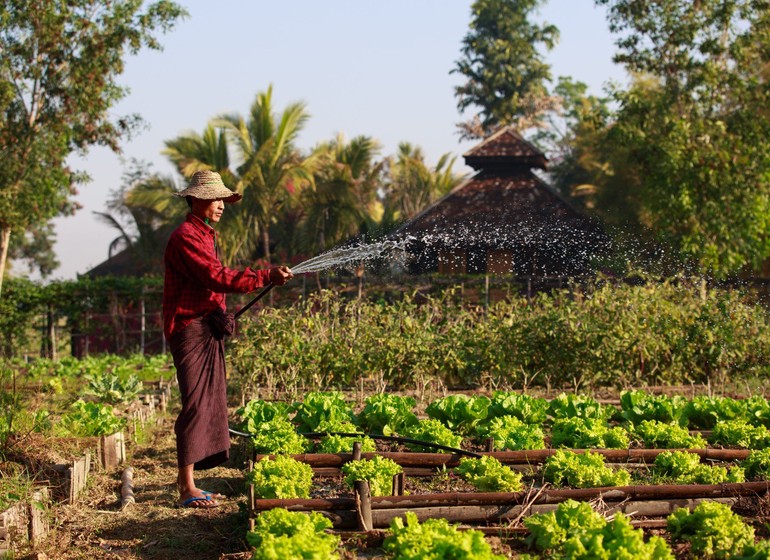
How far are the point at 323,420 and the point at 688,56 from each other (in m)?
14.6

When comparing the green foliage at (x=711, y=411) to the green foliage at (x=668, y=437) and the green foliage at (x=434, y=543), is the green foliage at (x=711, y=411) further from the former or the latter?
the green foliage at (x=434, y=543)

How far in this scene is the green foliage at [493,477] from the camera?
200 inches

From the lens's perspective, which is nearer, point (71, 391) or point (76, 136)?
point (71, 391)

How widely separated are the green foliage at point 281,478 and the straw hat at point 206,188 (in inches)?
56.8

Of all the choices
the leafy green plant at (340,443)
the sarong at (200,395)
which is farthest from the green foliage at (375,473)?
the sarong at (200,395)

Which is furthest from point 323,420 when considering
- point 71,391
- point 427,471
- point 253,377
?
point 71,391

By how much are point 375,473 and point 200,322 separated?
1269 millimetres

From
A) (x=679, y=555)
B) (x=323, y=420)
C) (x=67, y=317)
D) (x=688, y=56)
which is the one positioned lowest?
(x=679, y=555)

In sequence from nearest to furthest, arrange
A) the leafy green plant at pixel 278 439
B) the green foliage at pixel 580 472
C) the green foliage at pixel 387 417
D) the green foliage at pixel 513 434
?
the green foliage at pixel 580 472
the leafy green plant at pixel 278 439
the green foliage at pixel 513 434
the green foliage at pixel 387 417

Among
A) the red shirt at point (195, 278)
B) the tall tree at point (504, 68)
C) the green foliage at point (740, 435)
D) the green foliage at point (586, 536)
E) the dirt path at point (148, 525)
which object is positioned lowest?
the dirt path at point (148, 525)

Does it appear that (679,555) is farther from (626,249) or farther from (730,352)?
(626,249)

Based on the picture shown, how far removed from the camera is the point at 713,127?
18750 millimetres

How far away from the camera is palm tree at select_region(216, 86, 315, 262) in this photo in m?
25.0

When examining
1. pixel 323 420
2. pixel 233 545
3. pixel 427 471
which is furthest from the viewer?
pixel 323 420
